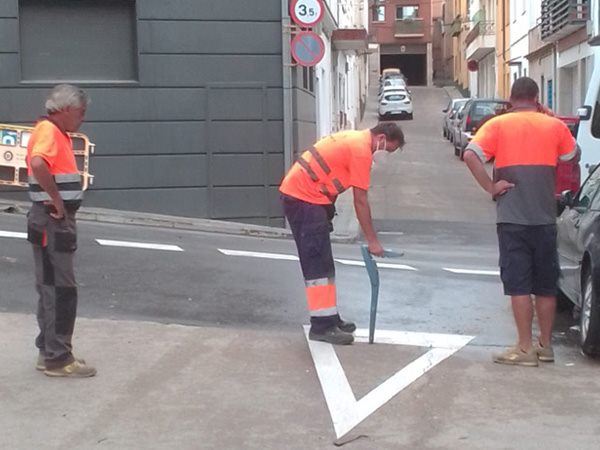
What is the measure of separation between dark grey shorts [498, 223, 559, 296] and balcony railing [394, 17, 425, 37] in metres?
63.0

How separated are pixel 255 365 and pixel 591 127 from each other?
6.42 meters

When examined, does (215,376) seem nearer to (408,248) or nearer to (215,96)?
(408,248)

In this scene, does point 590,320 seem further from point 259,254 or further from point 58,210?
point 259,254

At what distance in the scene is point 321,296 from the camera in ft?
22.6

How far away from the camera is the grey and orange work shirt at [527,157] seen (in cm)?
650

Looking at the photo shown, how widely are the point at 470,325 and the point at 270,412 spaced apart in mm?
2907

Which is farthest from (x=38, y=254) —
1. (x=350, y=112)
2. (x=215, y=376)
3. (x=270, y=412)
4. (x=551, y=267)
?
(x=350, y=112)

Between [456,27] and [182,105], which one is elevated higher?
[456,27]

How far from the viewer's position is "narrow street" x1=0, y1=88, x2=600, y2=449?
5215 millimetres

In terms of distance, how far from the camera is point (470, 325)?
8.02 metres

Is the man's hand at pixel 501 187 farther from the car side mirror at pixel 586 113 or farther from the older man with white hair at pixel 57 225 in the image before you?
the car side mirror at pixel 586 113

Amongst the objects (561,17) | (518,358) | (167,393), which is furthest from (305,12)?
(561,17)

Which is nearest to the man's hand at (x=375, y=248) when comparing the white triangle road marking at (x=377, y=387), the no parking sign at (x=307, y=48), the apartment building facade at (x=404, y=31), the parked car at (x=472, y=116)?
the white triangle road marking at (x=377, y=387)

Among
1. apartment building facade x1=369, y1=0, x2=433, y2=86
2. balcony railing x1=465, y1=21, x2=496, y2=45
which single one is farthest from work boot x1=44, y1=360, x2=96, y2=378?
apartment building facade x1=369, y1=0, x2=433, y2=86
